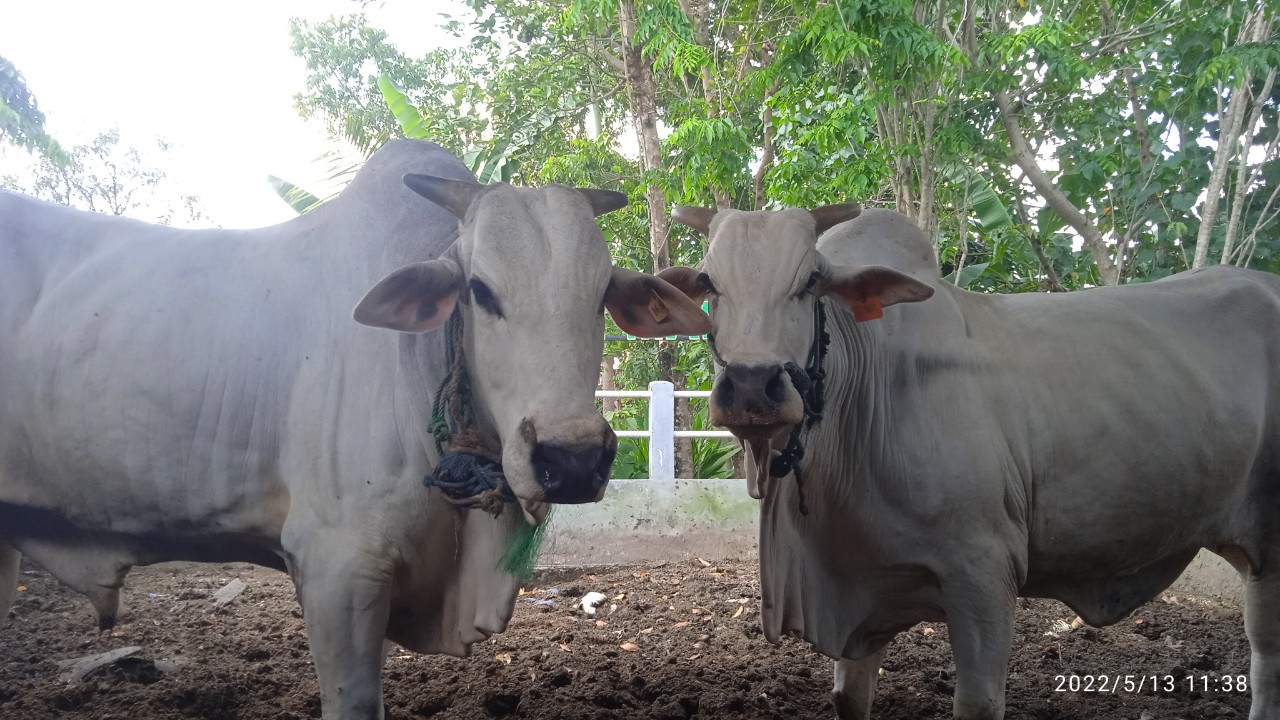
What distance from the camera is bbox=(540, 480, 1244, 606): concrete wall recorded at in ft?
21.0

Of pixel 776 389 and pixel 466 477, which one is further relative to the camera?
pixel 776 389

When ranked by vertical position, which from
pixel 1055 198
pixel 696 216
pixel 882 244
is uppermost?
pixel 1055 198

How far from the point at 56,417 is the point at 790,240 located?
89.7 inches

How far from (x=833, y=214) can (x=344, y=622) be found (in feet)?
6.88

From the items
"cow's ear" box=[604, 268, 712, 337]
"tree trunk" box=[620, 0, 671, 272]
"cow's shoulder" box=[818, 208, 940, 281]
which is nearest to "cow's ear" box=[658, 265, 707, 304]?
"cow's ear" box=[604, 268, 712, 337]

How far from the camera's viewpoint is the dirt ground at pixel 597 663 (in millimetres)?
3785

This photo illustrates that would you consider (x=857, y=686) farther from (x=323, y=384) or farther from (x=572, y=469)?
(x=323, y=384)

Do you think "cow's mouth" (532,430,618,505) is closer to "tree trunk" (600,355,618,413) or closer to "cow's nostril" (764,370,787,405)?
"cow's nostril" (764,370,787,405)

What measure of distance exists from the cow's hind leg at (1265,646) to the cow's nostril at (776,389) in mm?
2429

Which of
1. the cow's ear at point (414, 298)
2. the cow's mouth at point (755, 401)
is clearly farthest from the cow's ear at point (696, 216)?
the cow's ear at point (414, 298)

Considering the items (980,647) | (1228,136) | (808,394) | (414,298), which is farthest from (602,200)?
(1228,136)

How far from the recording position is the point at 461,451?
253 cm

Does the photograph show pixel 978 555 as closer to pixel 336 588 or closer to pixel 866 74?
pixel 336 588

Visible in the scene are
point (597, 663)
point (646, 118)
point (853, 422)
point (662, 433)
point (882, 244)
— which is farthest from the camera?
point (646, 118)
